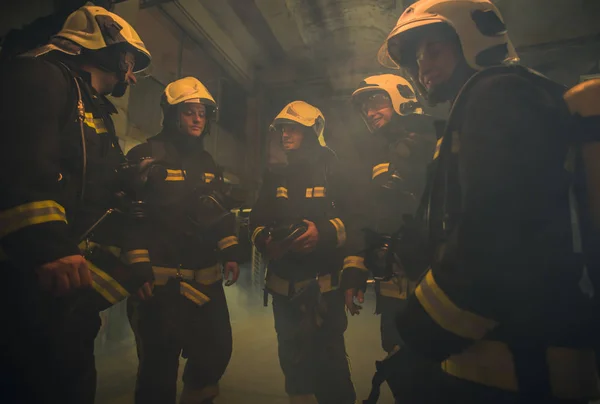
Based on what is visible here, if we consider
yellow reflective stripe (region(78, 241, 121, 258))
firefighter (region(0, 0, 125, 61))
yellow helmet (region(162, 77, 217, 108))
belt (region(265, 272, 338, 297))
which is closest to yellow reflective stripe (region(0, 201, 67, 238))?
yellow reflective stripe (region(78, 241, 121, 258))

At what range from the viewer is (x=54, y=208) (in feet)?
4.00

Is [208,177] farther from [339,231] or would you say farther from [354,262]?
[354,262]

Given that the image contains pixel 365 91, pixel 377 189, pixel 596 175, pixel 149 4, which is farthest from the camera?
pixel 149 4

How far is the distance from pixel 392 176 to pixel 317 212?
2.34ft

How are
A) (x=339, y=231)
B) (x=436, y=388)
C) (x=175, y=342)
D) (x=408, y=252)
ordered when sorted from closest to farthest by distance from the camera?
(x=436, y=388), (x=408, y=252), (x=175, y=342), (x=339, y=231)

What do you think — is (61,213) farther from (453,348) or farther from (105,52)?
(453,348)

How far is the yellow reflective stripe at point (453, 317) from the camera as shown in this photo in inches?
34.6

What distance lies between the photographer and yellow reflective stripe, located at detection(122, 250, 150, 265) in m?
1.82

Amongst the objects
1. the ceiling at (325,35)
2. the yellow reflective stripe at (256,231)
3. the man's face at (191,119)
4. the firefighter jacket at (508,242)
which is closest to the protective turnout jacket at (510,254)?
the firefighter jacket at (508,242)

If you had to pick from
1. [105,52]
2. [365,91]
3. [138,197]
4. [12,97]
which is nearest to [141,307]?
[138,197]

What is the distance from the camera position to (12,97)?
1.28 m

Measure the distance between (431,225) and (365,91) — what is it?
1.59m

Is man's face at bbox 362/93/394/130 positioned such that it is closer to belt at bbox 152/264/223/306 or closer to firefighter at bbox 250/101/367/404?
firefighter at bbox 250/101/367/404

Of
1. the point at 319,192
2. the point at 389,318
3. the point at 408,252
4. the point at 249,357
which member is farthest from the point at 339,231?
the point at 249,357
